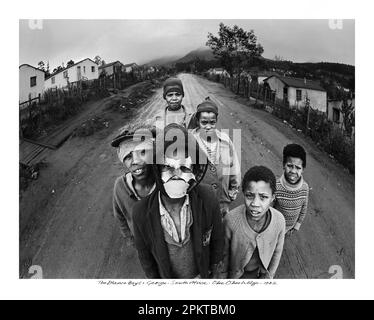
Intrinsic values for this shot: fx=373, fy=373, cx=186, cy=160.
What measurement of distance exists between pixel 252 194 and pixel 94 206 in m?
1.57

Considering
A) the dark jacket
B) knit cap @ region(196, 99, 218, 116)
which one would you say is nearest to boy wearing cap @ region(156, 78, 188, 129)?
knit cap @ region(196, 99, 218, 116)

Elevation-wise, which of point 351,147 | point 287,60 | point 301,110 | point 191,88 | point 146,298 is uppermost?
point 287,60

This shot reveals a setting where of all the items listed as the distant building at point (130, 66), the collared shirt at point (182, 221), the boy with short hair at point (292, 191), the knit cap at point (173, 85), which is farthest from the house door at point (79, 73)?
the boy with short hair at point (292, 191)

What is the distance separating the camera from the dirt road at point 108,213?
12.2 ft

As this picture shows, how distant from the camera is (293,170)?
12.2ft

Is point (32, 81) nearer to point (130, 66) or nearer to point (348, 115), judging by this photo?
point (130, 66)

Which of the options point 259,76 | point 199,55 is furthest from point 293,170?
point 199,55

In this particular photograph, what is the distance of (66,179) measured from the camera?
381 centimetres

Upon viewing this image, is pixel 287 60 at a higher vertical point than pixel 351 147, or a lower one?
higher

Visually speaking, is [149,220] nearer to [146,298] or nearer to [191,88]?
[146,298]

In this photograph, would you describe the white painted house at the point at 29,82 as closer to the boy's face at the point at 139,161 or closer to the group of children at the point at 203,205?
→ the group of children at the point at 203,205

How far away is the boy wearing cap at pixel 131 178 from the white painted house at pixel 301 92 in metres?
1.63

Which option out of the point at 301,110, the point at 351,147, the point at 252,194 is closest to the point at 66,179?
the point at 252,194

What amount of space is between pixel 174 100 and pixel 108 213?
1.31 metres
